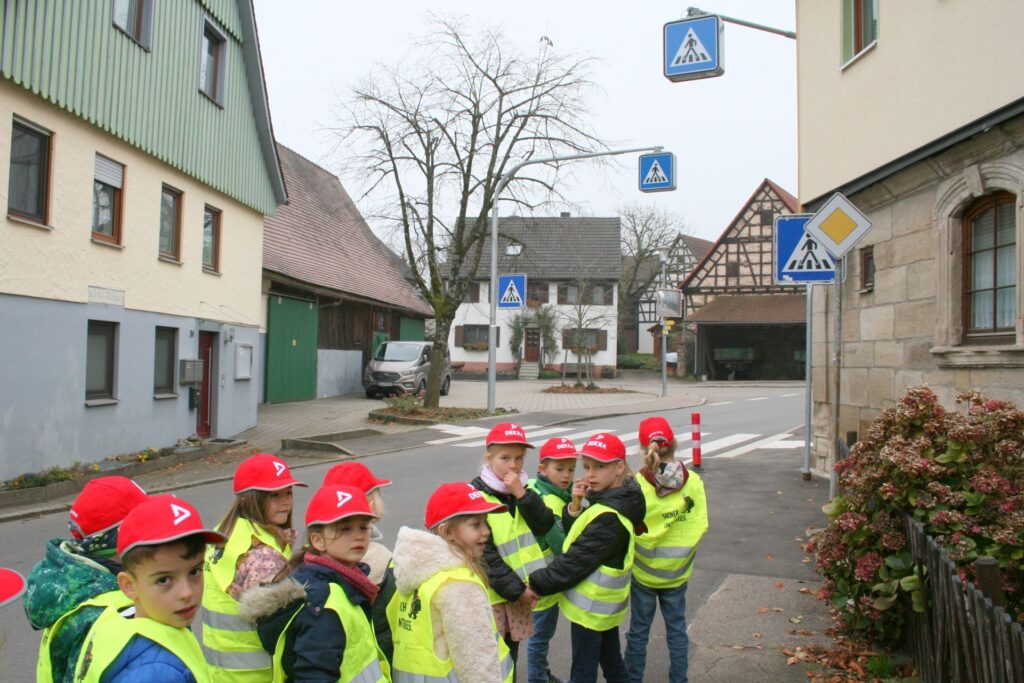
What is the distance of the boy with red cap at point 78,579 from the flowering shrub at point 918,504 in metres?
3.76

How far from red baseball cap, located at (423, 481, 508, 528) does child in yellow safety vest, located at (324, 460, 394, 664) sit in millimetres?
215

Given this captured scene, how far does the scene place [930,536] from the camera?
4.18 meters

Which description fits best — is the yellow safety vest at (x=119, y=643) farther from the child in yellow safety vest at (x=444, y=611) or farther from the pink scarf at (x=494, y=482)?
the pink scarf at (x=494, y=482)

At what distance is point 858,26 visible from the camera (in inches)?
393

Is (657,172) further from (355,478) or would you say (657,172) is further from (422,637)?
(422,637)

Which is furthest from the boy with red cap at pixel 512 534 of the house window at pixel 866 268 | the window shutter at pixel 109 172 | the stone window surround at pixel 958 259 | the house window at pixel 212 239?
the house window at pixel 212 239

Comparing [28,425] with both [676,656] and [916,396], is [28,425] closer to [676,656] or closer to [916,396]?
[676,656]

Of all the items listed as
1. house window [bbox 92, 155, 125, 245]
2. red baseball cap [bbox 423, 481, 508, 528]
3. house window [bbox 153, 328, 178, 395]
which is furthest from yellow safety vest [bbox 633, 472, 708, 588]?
house window [bbox 153, 328, 178, 395]

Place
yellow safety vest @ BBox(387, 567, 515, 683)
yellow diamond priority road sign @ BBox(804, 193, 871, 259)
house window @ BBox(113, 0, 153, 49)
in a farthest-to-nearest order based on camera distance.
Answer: house window @ BBox(113, 0, 153, 49), yellow diamond priority road sign @ BBox(804, 193, 871, 259), yellow safety vest @ BBox(387, 567, 515, 683)

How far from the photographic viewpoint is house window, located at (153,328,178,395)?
47.8ft

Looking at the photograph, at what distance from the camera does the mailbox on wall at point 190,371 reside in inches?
585

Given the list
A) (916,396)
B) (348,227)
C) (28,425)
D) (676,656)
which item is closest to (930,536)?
(916,396)

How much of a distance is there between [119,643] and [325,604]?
0.69 m

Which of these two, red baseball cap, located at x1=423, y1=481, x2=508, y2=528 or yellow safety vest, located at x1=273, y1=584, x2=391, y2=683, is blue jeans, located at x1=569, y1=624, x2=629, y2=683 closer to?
red baseball cap, located at x1=423, y1=481, x2=508, y2=528
